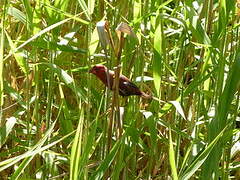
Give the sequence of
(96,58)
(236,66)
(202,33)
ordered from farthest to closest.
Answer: (96,58) < (202,33) < (236,66)

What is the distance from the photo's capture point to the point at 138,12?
1.02 meters

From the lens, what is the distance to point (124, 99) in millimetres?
1086

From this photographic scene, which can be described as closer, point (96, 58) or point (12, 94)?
point (12, 94)

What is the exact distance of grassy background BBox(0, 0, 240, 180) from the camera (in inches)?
32.0

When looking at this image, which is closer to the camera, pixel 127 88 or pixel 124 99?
pixel 127 88

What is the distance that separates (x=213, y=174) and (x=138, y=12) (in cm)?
33

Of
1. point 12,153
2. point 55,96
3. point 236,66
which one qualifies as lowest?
point 12,153

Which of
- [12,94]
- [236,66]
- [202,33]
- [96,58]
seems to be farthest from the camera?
[96,58]

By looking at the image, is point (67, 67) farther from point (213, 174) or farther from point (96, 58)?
point (213, 174)

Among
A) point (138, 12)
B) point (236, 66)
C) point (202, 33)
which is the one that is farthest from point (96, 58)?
point (236, 66)

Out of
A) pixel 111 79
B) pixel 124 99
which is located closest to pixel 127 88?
pixel 111 79

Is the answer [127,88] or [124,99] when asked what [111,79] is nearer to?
[127,88]

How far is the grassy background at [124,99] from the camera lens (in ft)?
2.67

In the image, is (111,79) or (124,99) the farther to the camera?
(124,99)
